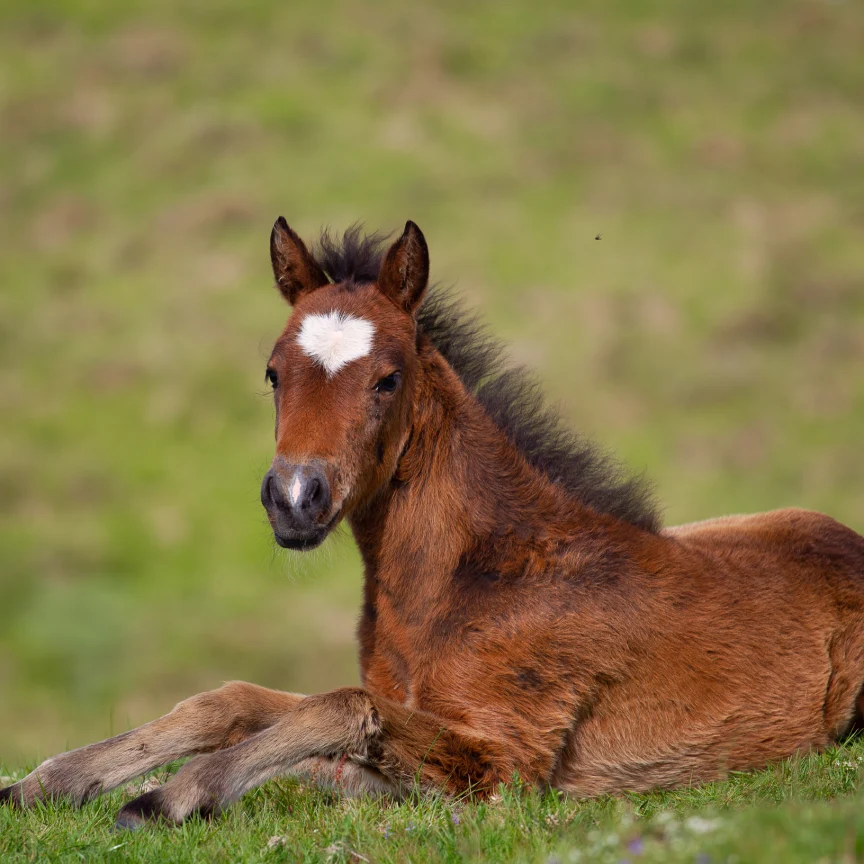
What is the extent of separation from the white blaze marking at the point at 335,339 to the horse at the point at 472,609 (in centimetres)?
1

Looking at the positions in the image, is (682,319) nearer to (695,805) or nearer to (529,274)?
(529,274)

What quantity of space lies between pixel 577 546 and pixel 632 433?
18.9m

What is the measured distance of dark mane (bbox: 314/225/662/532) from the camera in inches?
251

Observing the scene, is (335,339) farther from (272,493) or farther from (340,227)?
(340,227)

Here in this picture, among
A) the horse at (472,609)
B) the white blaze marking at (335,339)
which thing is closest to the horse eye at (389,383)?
the horse at (472,609)

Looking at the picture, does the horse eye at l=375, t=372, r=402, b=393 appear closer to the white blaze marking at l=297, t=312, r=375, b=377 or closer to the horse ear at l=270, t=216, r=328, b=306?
the white blaze marking at l=297, t=312, r=375, b=377

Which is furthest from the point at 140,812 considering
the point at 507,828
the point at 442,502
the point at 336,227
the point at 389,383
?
the point at 336,227

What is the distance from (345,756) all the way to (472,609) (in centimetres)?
97

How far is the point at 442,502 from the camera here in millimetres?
6020

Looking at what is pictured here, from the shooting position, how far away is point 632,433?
24.7 m

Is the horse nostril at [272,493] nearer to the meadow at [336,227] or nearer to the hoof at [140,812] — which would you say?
the hoof at [140,812]

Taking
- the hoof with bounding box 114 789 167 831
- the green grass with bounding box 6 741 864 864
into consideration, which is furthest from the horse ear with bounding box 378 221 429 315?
the hoof with bounding box 114 789 167 831

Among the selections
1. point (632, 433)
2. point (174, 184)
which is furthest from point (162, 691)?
point (174, 184)

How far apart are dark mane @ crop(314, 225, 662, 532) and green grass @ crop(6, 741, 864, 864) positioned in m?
1.60
